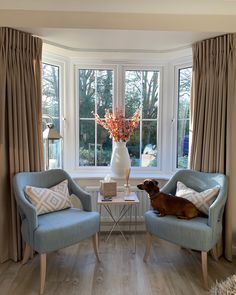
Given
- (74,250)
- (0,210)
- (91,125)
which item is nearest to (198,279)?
(74,250)

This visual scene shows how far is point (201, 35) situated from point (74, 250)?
263cm

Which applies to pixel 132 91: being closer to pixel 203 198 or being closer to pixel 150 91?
pixel 150 91

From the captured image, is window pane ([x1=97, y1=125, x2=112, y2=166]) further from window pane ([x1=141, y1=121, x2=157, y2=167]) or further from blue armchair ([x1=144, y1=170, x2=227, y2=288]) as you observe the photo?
blue armchair ([x1=144, y1=170, x2=227, y2=288])

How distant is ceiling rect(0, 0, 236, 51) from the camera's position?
260 cm

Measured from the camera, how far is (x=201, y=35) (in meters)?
2.77

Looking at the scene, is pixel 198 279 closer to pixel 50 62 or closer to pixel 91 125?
pixel 91 125

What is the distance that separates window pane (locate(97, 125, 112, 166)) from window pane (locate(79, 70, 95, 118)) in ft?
0.87

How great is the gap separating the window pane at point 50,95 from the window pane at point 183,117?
5.19 feet

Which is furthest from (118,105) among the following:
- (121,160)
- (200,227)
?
(200,227)

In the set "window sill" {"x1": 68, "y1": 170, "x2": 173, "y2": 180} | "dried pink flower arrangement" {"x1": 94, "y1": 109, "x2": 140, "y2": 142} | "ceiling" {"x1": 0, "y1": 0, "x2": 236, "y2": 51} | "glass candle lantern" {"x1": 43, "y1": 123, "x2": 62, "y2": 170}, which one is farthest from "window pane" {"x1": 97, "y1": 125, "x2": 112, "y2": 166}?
"ceiling" {"x1": 0, "y1": 0, "x2": 236, "y2": 51}

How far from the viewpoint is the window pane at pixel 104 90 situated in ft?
11.9

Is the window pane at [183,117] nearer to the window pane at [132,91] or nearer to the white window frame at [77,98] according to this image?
the window pane at [132,91]

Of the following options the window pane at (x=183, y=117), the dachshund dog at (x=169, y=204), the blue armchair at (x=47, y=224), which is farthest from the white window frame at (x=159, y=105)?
the blue armchair at (x=47, y=224)

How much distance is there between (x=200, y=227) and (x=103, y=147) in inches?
69.2
